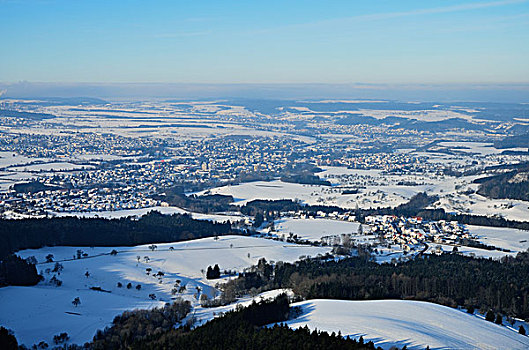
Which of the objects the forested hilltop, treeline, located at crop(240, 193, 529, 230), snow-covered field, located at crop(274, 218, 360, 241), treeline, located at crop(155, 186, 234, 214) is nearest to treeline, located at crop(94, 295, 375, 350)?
the forested hilltop

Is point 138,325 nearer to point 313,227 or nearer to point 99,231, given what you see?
point 99,231

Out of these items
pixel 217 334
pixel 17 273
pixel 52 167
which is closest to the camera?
pixel 217 334

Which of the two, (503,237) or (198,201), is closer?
(503,237)

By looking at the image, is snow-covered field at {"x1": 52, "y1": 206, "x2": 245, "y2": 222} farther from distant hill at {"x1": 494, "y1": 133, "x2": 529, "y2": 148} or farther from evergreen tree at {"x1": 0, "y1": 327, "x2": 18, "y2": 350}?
distant hill at {"x1": 494, "y1": 133, "x2": 529, "y2": 148}

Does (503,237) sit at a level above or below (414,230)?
above

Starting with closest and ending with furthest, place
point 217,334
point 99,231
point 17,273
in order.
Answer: point 217,334 < point 17,273 < point 99,231

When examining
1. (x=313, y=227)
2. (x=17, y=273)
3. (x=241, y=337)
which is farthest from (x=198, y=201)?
(x=241, y=337)
